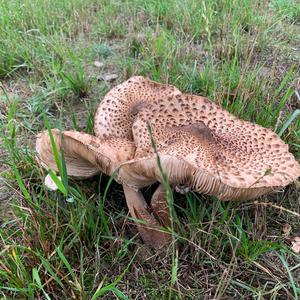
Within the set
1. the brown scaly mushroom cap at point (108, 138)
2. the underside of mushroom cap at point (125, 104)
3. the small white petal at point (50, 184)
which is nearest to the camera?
the brown scaly mushroom cap at point (108, 138)

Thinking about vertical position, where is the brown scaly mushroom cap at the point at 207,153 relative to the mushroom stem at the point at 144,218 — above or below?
above

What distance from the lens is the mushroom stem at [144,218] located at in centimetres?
227

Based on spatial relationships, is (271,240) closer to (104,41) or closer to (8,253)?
(8,253)

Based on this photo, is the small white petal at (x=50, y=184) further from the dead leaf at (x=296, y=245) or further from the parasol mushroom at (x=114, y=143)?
the dead leaf at (x=296, y=245)

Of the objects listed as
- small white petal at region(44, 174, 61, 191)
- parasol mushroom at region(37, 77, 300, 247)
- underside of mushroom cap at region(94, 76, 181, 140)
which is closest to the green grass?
small white petal at region(44, 174, 61, 191)

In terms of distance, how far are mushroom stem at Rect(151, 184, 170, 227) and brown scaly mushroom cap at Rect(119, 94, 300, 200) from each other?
0.13 meters

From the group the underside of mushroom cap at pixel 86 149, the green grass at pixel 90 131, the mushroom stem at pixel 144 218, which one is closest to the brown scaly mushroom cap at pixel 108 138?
the underside of mushroom cap at pixel 86 149

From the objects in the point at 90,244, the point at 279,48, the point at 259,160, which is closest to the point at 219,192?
the point at 259,160

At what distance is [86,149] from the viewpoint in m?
2.01

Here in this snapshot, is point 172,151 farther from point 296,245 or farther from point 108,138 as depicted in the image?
point 296,245

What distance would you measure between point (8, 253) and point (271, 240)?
149 cm

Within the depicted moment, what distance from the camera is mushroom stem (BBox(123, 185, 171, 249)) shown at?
89.3 inches

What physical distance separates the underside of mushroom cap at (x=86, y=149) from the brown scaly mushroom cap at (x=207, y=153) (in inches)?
2.9

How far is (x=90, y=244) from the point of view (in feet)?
7.20
